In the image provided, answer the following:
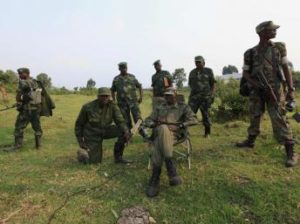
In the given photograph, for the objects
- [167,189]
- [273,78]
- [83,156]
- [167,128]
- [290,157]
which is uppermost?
[273,78]

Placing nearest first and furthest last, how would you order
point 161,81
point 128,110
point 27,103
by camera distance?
point 27,103 < point 128,110 < point 161,81

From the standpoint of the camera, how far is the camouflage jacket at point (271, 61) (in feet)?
23.5

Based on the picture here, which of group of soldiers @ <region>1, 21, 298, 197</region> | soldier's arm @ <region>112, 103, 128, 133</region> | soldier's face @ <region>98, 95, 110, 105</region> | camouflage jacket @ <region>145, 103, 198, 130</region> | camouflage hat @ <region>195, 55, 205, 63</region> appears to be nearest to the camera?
group of soldiers @ <region>1, 21, 298, 197</region>

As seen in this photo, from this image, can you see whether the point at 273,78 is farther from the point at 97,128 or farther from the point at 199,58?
the point at 97,128

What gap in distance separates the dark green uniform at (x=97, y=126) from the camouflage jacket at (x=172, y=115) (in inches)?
30.6

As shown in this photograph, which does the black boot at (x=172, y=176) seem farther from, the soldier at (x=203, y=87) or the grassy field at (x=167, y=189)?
the soldier at (x=203, y=87)

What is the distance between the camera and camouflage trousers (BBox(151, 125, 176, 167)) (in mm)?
6410

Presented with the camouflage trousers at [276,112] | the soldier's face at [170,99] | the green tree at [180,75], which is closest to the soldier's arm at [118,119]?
the soldier's face at [170,99]

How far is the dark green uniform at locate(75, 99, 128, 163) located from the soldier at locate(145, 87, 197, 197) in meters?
0.88

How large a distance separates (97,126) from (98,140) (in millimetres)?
288

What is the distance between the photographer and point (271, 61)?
23.6 feet

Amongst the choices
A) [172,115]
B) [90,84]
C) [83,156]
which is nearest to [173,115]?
[172,115]

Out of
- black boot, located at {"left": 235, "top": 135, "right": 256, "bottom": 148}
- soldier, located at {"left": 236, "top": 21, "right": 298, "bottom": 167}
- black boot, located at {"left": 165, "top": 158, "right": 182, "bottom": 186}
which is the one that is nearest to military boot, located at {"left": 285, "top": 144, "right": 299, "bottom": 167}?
soldier, located at {"left": 236, "top": 21, "right": 298, "bottom": 167}

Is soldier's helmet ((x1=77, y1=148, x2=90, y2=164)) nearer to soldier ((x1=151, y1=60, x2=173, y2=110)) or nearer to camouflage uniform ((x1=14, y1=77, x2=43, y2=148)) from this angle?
camouflage uniform ((x1=14, y1=77, x2=43, y2=148))
